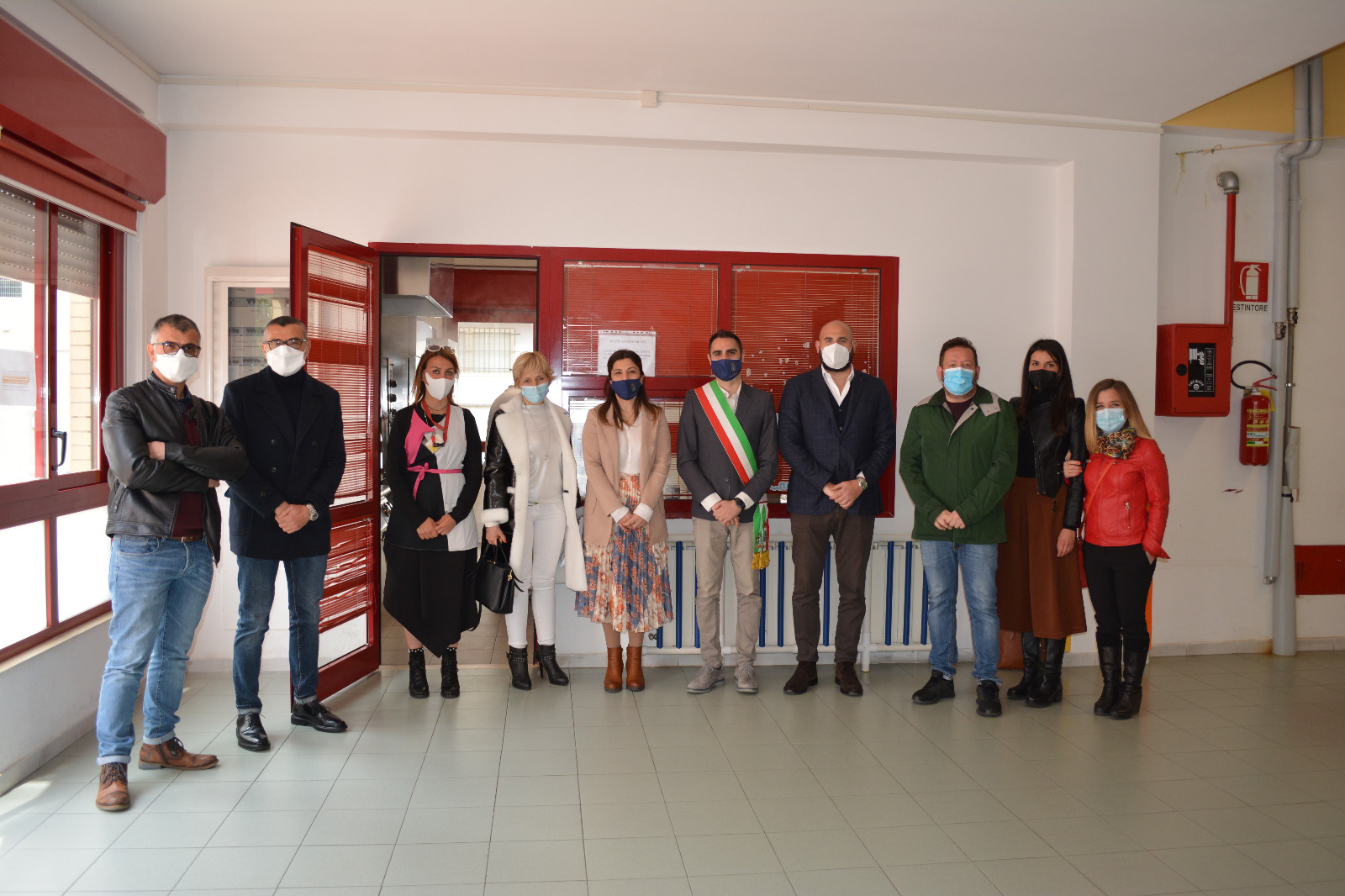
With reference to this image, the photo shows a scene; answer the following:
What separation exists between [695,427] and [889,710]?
63.6 inches

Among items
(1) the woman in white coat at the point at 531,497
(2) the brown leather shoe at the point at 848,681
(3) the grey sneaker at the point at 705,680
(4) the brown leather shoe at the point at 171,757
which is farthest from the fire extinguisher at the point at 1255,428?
(4) the brown leather shoe at the point at 171,757

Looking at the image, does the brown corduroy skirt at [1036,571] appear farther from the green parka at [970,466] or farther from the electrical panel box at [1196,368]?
the electrical panel box at [1196,368]

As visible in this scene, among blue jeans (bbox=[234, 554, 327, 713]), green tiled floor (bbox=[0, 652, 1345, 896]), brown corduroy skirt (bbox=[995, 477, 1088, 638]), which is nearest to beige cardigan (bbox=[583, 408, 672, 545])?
green tiled floor (bbox=[0, 652, 1345, 896])

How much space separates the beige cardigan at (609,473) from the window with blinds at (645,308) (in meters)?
0.59

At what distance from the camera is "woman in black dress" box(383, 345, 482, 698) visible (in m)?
3.74

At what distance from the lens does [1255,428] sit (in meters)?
4.80

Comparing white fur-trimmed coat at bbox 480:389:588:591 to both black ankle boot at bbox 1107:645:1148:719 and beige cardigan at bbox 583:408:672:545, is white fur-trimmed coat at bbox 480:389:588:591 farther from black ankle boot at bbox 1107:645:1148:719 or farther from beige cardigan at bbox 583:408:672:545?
black ankle boot at bbox 1107:645:1148:719

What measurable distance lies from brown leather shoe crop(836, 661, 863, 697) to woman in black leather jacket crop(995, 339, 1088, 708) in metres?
0.75

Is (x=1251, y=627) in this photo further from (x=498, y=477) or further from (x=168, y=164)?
(x=168, y=164)

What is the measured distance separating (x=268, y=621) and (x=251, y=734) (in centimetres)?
44

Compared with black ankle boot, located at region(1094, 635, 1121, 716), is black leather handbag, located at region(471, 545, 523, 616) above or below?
above

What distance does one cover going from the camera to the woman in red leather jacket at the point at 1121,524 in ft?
11.9

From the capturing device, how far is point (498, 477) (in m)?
3.88

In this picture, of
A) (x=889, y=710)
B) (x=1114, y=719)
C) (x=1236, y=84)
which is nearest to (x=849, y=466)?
(x=889, y=710)
